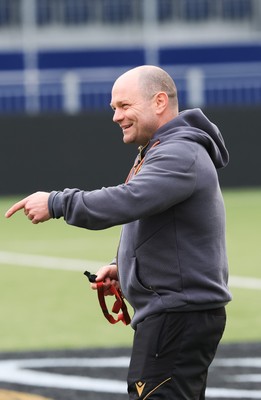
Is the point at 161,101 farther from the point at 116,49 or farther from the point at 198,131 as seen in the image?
the point at 116,49

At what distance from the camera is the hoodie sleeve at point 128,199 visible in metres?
4.56

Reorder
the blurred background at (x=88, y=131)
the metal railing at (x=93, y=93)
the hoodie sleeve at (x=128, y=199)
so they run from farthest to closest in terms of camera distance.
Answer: the metal railing at (x=93, y=93), the blurred background at (x=88, y=131), the hoodie sleeve at (x=128, y=199)

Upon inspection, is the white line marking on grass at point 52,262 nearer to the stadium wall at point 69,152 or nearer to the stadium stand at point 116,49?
the stadium wall at point 69,152

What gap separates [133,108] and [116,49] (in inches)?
1244

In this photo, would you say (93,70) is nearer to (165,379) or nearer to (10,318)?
(10,318)

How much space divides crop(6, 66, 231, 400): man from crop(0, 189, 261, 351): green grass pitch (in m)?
4.61

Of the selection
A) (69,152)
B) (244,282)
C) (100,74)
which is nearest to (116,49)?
(100,74)

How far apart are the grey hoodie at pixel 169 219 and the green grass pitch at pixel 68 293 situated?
4.66 metres

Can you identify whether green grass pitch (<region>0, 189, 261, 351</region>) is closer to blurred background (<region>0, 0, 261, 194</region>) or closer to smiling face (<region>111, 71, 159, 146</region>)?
blurred background (<region>0, 0, 261, 194</region>)

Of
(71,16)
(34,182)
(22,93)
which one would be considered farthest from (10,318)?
(71,16)

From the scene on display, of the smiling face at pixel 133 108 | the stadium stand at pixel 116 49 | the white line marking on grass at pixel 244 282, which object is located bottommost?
the stadium stand at pixel 116 49

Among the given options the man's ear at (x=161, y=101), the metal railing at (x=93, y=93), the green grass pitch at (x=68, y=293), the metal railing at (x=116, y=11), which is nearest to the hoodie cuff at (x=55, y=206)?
the man's ear at (x=161, y=101)

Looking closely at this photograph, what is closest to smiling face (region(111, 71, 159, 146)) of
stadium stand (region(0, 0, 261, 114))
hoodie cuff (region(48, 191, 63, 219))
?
hoodie cuff (region(48, 191, 63, 219))

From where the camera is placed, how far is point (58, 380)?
8023 millimetres
